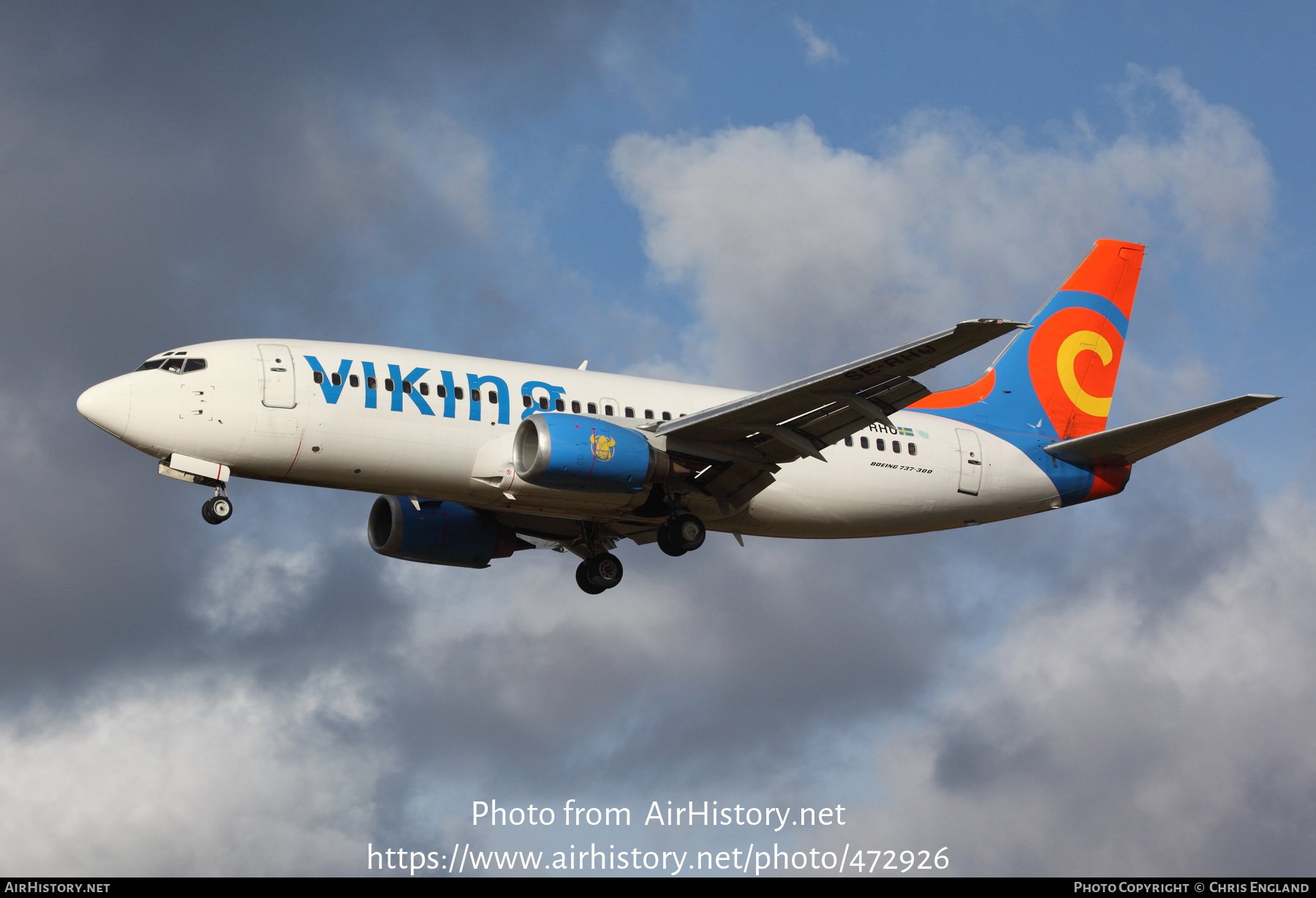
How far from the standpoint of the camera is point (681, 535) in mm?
35250

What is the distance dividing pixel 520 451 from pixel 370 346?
173 inches

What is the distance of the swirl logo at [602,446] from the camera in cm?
3225

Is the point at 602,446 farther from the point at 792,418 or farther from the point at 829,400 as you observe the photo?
the point at 829,400

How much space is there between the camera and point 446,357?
111 ft

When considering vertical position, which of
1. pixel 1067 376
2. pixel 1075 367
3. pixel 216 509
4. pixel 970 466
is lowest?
pixel 216 509

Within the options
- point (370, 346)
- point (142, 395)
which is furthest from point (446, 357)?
point (142, 395)

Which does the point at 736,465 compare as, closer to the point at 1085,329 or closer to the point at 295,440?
the point at 295,440

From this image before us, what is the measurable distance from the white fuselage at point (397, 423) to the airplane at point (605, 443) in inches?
1.8

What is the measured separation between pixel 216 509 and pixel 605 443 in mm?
8576

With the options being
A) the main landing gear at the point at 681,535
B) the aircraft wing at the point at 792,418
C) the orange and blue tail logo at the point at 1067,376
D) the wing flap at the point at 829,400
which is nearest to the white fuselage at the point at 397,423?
the main landing gear at the point at 681,535

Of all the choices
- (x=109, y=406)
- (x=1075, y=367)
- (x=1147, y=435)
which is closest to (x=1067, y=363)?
(x=1075, y=367)

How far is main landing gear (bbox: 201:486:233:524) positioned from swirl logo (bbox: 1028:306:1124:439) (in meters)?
22.7

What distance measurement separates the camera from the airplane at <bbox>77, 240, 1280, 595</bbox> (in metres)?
31.6

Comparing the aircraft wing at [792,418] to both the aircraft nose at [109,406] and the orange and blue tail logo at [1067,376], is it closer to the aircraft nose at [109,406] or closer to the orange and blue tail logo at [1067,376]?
the orange and blue tail logo at [1067,376]
